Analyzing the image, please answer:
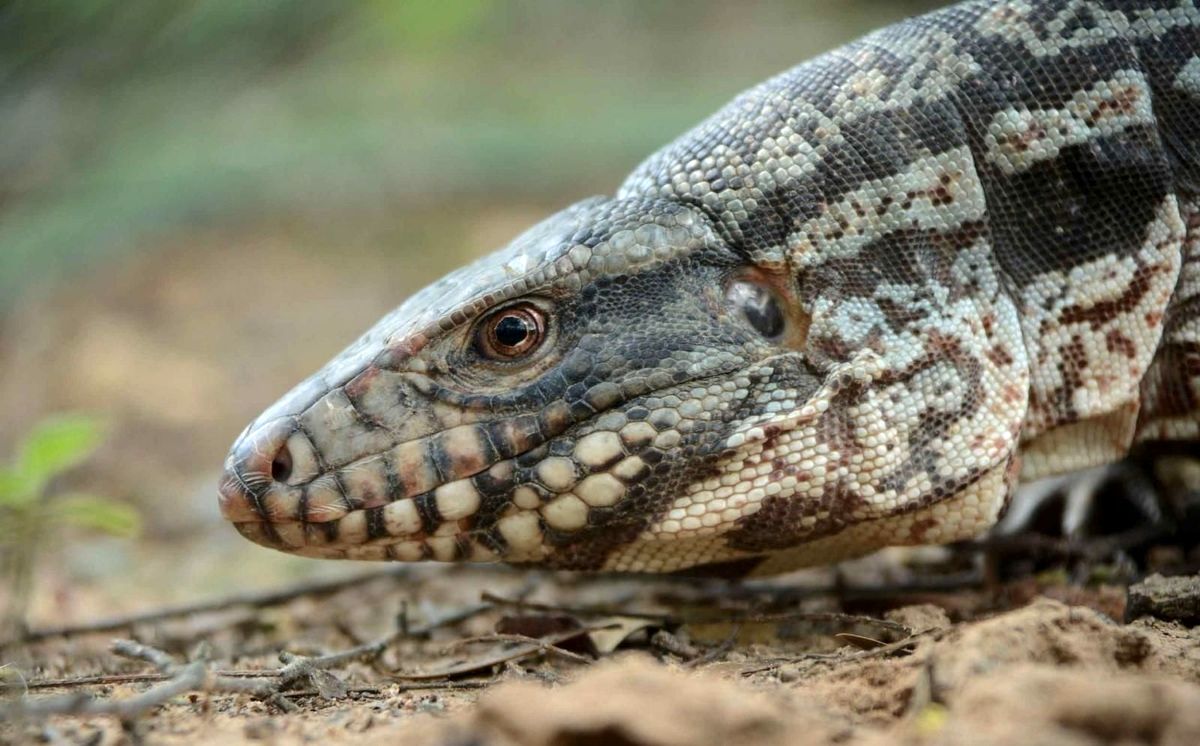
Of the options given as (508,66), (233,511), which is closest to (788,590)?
(233,511)

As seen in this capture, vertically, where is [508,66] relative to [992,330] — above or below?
above

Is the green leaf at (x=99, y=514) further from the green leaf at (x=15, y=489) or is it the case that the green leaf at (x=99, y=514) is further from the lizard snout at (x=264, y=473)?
the lizard snout at (x=264, y=473)

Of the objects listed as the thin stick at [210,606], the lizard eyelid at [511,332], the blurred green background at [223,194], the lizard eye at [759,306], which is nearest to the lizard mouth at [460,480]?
the lizard eyelid at [511,332]

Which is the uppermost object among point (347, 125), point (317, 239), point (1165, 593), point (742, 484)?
point (347, 125)

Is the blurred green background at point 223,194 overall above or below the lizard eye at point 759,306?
above

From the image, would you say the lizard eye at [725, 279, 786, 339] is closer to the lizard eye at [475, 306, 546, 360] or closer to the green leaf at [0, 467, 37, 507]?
the lizard eye at [475, 306, 546, 360]

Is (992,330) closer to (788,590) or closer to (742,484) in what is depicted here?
(742,484)

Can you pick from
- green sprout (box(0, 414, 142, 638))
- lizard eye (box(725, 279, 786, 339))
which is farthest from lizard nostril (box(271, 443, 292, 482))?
green sprout (box(0, 414, 142, 638))

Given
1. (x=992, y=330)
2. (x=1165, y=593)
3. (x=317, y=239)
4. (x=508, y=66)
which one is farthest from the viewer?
(x=508, y=66)
